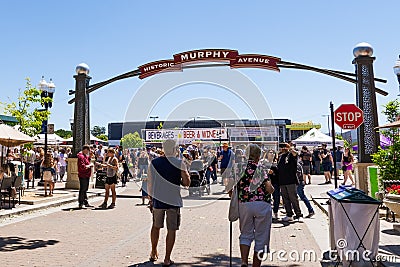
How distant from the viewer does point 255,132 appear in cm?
1880

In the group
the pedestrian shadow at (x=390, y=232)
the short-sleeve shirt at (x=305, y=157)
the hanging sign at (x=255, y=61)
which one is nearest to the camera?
the pedestrian shadow at (x=390, y=232)

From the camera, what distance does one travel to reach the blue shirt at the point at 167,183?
5980 mm

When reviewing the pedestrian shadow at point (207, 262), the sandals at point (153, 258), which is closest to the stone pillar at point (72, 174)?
the sandals at point (153, 258)

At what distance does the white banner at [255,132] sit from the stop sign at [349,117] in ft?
10.7

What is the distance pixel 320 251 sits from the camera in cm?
668

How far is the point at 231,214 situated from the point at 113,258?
209 cm

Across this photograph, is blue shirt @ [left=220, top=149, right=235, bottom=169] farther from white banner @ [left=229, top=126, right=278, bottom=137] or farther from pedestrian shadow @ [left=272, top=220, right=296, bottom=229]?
pedestrian shadow @ [left=272, top=220, right=296, bottom=229]

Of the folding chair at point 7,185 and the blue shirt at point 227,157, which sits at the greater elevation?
the blue shirt at point 227,157

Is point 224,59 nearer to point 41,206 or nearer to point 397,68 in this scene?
point 397,68

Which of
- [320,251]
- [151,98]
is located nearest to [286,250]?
[320,251]

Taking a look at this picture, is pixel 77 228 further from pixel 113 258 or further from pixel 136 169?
pixel 136 169

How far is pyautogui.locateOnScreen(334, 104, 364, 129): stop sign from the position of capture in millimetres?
11430

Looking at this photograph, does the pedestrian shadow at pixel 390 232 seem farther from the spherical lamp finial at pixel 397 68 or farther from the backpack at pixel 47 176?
the backpack at pixel 47 176

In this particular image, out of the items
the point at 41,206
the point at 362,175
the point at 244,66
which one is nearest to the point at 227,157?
the point at 244,66
